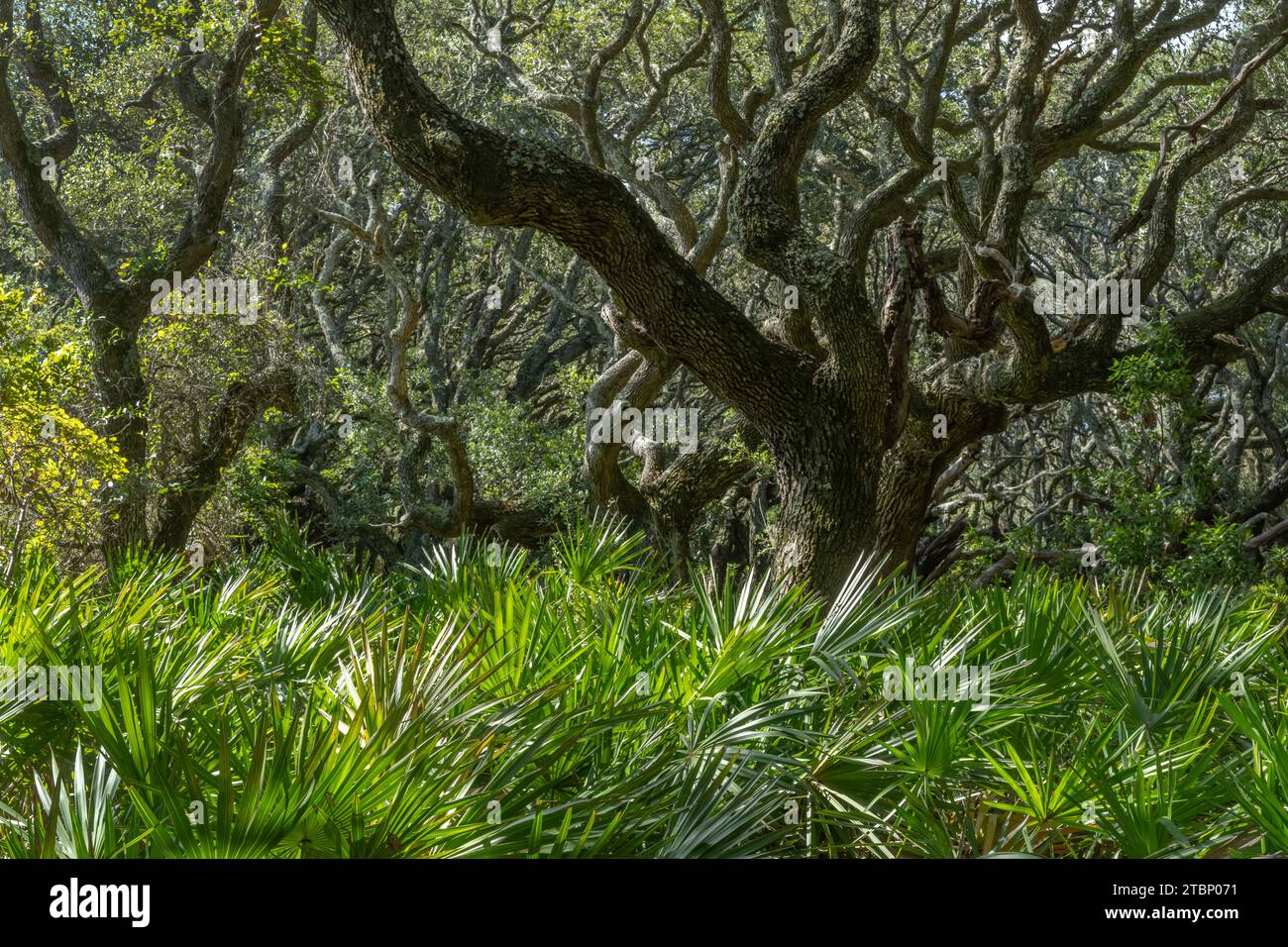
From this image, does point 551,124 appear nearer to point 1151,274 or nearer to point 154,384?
point 154,384

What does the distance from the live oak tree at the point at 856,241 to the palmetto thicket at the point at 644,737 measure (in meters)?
2.55

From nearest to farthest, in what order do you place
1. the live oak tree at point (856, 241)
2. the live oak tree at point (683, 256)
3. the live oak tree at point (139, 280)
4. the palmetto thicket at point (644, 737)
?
the palmetto thicket at point (644, 737) → the live oak tree at point (856, 241) → the live oak tree at point (683, 256) → the live oak tree at point (139, 280)

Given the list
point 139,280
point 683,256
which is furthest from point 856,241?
point 139,280

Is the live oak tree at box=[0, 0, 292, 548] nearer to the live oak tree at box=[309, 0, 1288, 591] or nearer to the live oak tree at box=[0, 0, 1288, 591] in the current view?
the live oak tree at box=[0, 0, 1288, 591]

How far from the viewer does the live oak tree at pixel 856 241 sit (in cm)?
661

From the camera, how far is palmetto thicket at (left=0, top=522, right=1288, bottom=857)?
2496 mm

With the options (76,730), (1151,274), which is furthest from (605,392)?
(76,730)

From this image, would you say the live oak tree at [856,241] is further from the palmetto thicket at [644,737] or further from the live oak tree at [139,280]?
the live oak tree at [139,280]

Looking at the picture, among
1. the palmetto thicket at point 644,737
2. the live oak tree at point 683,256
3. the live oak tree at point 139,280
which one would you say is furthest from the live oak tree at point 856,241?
the live oak tree at point 139,280

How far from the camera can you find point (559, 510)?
39.6ft

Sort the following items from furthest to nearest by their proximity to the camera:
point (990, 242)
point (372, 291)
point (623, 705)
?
point (372, 291) < point (990, 242) < point (623, 705)

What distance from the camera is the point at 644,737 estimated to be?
11.2 feet

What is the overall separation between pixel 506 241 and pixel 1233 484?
27.8 feet
